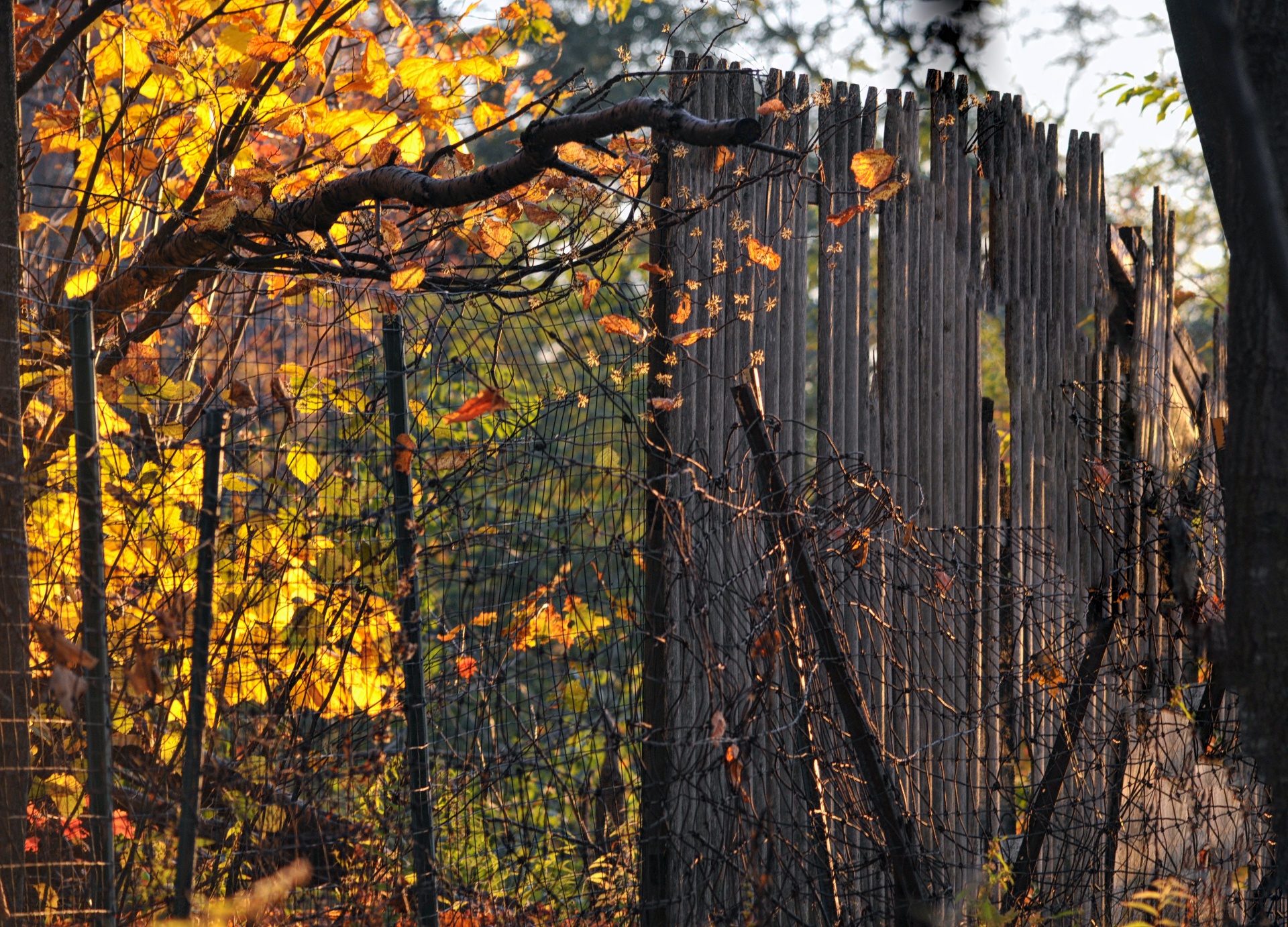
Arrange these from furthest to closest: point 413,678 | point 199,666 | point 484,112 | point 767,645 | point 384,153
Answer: point 484,112 → point 384,153 → point 413,678 → point 767,645 → point 199,666

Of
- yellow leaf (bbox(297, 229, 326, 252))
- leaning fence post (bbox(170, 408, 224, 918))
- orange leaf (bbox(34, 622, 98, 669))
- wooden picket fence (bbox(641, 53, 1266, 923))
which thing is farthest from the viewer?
yellow leaf (bbox(297, 229, 326, 252))

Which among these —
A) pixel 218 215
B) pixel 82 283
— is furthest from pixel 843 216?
pixel 82 283

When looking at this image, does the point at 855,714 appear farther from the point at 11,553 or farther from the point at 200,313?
the point at 200,313

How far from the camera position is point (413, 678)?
8.68 feet

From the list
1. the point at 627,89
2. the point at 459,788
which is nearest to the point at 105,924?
the point at 459,788

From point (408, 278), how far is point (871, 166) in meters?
1.62

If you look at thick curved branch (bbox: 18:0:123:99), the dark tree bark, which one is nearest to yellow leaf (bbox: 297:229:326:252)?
thick curved branch (bbox: 18:0:123:99)

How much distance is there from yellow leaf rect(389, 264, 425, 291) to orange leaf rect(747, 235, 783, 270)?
1112 mm

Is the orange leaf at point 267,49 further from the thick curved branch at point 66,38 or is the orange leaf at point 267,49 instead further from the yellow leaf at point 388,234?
the yellow leaf at point 388,234

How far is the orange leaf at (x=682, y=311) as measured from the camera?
3.37m

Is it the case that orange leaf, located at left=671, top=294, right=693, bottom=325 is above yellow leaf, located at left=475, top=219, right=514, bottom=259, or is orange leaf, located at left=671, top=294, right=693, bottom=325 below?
below

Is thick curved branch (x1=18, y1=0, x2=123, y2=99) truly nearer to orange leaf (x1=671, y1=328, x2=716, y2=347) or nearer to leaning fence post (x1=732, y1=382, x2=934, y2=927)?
orange leaf (x1=671, y1=328, x2=716, y2=347)

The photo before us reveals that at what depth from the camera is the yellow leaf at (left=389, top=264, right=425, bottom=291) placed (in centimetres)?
304

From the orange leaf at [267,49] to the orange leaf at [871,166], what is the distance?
1.87 m
